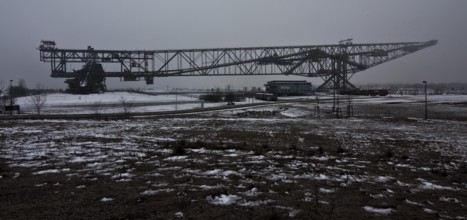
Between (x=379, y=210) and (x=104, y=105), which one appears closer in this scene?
(x=379, y=210)

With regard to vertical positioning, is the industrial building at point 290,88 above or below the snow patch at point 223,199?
above

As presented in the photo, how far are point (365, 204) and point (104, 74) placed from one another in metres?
84.2

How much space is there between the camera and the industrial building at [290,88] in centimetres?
9256

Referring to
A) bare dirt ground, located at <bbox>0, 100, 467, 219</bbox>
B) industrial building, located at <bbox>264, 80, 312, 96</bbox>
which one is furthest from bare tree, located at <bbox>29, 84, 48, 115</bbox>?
industrial building, located at <bbox>264, 80, 312, 96</bbox>

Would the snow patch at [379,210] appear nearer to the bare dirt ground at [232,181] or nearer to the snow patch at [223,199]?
the bare dirt ground at [232,181]

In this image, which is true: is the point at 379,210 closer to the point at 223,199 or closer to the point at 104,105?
the point at 223,199

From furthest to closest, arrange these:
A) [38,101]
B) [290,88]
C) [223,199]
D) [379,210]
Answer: [290,88] → [38,101] → [223,199] → [379,210]

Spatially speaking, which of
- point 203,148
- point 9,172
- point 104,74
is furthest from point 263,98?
point 9,172

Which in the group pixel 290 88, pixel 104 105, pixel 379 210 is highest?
pixel 290 88

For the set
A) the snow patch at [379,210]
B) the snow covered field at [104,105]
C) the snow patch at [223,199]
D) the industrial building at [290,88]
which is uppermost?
the industrial building at [290,88]

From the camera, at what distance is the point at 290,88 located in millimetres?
93625

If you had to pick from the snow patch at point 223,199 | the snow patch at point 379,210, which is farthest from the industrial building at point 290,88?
the snow patch at point 379,210

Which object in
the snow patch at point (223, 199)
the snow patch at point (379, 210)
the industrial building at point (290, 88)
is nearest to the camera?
the snow patch at point (379, 210)

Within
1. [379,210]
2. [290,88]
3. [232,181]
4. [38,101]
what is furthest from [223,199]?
[290,88]
